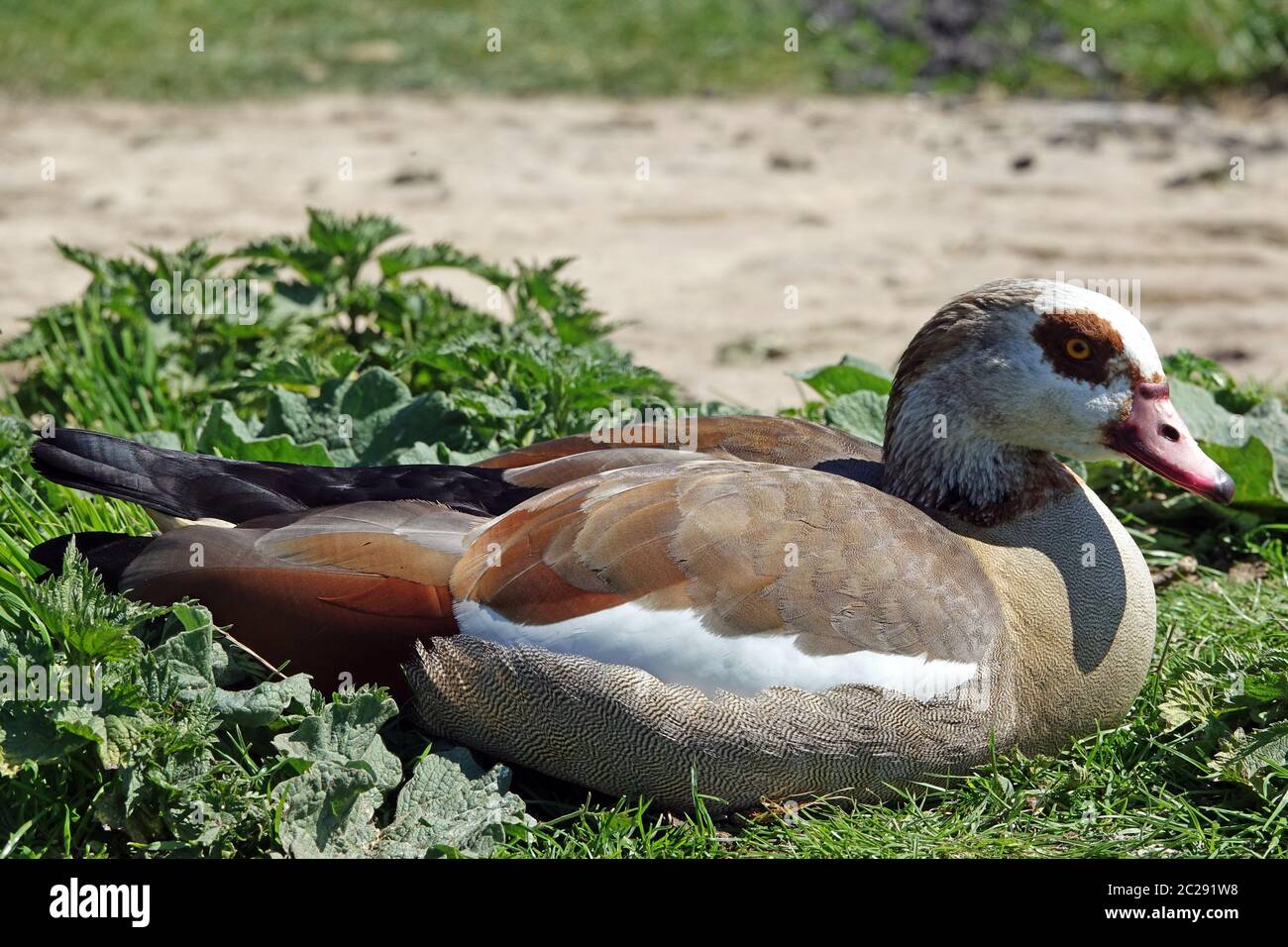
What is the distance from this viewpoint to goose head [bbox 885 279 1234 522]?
142 inches

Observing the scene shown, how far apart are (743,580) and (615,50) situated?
7325 millimetres

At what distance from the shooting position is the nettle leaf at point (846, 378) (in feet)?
16.0

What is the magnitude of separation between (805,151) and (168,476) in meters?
5.56

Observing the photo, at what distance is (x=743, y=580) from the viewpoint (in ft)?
11.1

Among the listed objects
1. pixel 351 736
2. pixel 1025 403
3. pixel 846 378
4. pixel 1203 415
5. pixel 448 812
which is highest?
pixel 1025 403

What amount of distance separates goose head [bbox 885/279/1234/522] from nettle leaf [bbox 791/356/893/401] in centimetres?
100

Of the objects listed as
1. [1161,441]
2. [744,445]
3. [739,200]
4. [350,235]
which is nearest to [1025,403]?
[1161,441]

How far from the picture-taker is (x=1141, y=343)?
3.62m

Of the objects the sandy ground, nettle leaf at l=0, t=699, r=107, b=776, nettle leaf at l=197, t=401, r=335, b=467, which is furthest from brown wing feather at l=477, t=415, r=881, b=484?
the sandy ground

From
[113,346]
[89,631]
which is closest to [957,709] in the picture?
[89,631]

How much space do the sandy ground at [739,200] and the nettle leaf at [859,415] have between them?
1158 millimetres

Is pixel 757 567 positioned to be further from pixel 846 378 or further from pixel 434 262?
pixel 434 262

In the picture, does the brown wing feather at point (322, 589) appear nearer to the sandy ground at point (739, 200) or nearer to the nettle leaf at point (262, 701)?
the nettle leaf at point (262, 701)

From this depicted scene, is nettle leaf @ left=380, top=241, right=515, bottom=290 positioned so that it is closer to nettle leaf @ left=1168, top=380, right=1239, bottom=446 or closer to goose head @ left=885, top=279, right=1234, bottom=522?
goose head @ left=885, top=279, right=1234, bottom=522
